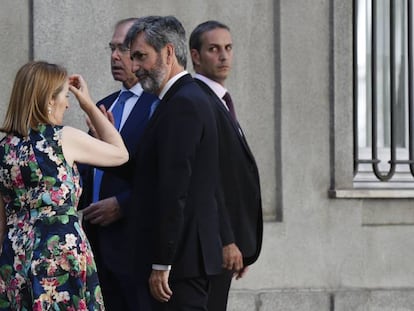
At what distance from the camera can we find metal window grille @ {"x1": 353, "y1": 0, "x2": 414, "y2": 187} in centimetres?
1035

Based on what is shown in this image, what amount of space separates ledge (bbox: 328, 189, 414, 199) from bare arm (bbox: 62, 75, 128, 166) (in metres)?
4.14

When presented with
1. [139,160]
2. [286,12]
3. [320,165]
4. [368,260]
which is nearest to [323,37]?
[286,12]

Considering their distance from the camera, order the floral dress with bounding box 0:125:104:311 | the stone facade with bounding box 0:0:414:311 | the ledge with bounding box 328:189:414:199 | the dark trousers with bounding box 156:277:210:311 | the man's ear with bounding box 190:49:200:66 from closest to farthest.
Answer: the floral dress with bounding box 0:125:104:311 < the dark trousers with bounding box 156:277:210:311 < the man's ear with bounding box 190:49:200:66 < the stone facade with bounding box 0:0:414:311 < the ledge with bounding box 328:189:414:199

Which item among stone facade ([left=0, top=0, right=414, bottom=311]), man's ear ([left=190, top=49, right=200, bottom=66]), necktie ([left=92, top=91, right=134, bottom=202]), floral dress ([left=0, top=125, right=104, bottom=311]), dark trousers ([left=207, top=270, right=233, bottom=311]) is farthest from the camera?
stone facade ([left=0, top=0, right=414, bottom=311])

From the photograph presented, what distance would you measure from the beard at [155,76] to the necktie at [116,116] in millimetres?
688

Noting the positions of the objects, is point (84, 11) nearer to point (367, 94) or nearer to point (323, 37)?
point (323, 37)

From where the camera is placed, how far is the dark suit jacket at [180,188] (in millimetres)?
5703

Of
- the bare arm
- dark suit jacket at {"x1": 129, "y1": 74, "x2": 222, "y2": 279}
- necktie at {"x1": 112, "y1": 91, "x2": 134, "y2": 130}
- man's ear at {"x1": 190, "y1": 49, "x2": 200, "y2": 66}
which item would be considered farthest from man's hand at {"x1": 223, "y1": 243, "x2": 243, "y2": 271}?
man's ear at {"x1": 190, "y1": 49, "x2": 200, "y2": 66}

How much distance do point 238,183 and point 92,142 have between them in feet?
2.57

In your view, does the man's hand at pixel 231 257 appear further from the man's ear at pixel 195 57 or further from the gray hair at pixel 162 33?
the man's ear at pixel 195 57

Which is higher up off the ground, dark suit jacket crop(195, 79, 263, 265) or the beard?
the beard

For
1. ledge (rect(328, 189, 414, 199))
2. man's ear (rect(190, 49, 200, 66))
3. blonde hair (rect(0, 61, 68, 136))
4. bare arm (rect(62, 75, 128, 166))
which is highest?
man's ear (rect(190, 49, 200, 66))

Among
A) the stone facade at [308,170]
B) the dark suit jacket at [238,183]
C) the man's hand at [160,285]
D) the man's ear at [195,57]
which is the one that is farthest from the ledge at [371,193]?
the man's hand at [160,285]

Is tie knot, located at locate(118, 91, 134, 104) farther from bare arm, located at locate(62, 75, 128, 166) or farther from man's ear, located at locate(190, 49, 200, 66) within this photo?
bare arm, located at locate(62, 75, 128, 166)
